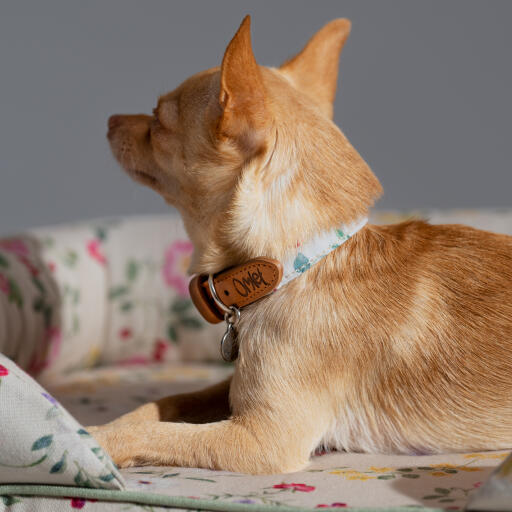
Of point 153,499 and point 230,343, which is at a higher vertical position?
point 230,343

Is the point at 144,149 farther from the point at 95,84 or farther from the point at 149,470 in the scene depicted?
the point at 95,84

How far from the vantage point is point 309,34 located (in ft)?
12.5

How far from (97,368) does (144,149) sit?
Answer: 118 cm

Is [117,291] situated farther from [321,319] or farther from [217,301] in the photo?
[321,319]

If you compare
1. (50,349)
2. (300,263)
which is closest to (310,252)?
(300,263)

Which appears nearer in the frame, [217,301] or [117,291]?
[217,301]

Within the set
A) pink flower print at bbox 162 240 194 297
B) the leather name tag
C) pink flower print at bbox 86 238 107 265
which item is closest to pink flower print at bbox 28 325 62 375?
pink flower print at bbox 86 238 107 265

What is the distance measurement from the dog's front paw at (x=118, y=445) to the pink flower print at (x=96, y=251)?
1.33 meters

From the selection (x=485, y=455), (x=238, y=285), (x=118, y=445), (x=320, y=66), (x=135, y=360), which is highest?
(x=320, y=66)

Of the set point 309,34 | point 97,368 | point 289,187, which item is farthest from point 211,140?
point 309,34

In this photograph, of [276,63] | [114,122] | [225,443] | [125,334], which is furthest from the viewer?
[276,63]

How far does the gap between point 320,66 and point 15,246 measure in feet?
3.84

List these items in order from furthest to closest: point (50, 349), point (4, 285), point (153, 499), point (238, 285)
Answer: point (50, 349) → point (4, 285) → point (238, 285) → point (153, 499)

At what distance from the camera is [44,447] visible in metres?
1.10
